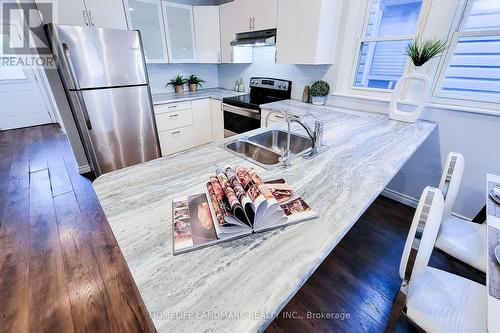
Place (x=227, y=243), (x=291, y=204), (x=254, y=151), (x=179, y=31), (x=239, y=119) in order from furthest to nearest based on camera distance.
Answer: (x=179, y=31) < (x=239, y=119) < (x=254, y=151) < (x=291, y=204) < (x=227, y=243)

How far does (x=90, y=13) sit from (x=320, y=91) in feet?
8.47

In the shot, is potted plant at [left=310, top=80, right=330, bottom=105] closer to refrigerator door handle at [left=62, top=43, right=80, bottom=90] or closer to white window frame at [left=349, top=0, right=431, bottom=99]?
white window frame at [left=349, top=0, right=431, bottom=99]

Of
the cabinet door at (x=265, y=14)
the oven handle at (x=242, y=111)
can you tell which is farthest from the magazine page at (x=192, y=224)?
the cabinet door at (x=265, y=14)

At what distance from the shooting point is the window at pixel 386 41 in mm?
1990

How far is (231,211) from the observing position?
2.32ft

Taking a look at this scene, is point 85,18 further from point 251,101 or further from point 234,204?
point 234,204

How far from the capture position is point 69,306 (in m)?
1.39

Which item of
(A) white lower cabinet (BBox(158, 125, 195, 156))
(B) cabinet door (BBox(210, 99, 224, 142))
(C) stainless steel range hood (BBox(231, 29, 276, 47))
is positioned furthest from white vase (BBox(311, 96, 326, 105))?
(A) white lower cabinet (BBox(158, 125, 195, 156))

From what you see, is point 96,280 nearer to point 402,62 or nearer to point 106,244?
point 106,244

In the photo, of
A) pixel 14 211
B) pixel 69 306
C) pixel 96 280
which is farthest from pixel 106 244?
pixel 14 211

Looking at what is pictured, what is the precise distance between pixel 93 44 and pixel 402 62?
9.76 ft

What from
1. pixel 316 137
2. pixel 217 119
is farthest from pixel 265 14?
pixel 316 137

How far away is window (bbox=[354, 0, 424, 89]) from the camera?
1.99 m

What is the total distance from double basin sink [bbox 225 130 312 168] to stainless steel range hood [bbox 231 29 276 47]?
1348 millimetres
